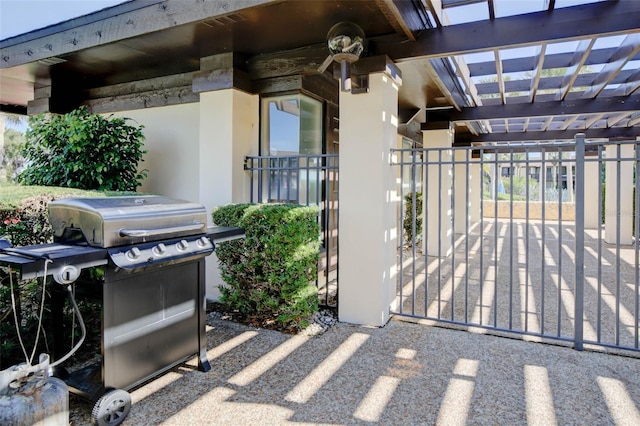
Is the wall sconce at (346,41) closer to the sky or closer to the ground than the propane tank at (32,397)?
closer to the sky

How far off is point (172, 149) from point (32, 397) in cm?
429

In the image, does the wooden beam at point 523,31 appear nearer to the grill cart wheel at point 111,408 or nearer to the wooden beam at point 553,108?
the grill cart wheel at point 111,408

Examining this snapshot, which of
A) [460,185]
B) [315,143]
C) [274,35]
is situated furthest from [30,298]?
[460,185]

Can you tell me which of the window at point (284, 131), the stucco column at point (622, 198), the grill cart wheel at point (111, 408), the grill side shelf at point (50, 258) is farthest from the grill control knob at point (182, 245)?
the stucco column at point (622, 198)

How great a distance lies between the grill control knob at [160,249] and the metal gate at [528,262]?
2.47m

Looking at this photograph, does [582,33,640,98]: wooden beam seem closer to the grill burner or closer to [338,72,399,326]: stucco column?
[338,72,399,326]: stucco column

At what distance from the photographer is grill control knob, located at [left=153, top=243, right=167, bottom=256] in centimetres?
242

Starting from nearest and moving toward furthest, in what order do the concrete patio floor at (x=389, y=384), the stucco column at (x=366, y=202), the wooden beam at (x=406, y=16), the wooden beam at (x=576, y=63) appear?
the concrete patio floor at (x=389, y=384), the wooden beam at (x=406, y=16), the stucco column at (x=366, y=202), the wooden beam at (x=576, y=63)

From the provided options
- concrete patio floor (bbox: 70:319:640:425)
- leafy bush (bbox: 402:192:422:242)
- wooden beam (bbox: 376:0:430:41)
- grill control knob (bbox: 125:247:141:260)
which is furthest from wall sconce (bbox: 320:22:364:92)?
leafy bush (bbox: 402:192:422:242)

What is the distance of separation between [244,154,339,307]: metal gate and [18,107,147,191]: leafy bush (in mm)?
1815

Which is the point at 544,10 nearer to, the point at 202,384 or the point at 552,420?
the point at 552,420

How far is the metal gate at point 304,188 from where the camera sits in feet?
15.7

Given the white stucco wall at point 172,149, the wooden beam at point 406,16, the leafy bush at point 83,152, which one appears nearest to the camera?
the wooden beam at point 406,16

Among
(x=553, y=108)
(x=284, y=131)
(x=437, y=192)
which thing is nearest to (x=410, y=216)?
(x=437, y=192)
